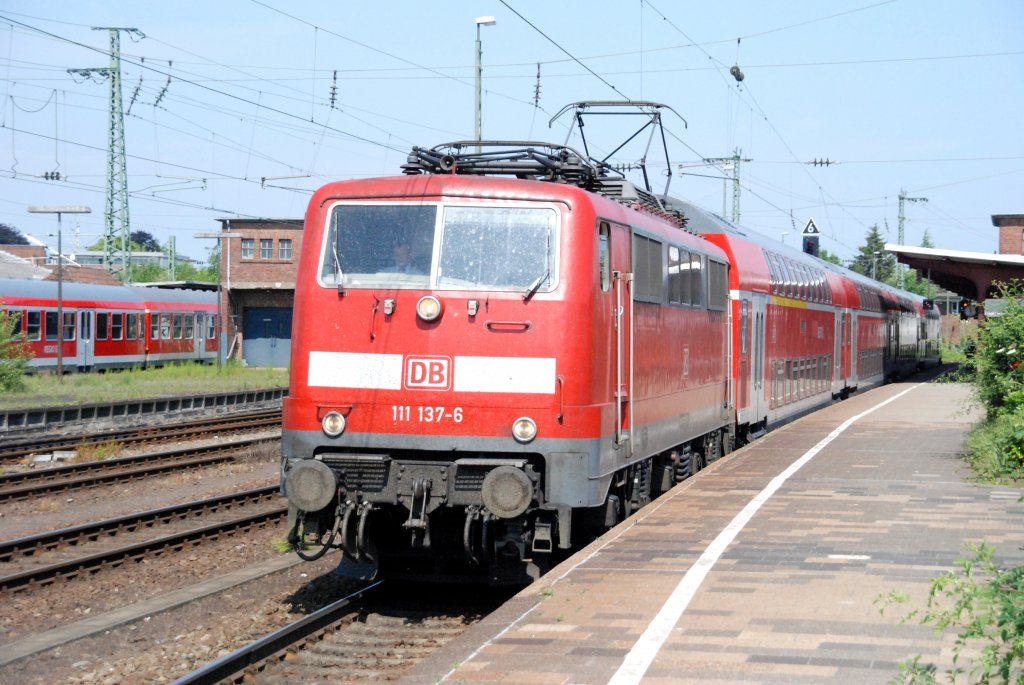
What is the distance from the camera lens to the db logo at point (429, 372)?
28.1ft

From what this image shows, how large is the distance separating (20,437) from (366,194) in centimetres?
1558

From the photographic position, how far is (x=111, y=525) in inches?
507

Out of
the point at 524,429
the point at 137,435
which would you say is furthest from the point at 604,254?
the point at 137,435

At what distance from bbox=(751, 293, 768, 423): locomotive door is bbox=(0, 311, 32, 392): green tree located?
696 inches

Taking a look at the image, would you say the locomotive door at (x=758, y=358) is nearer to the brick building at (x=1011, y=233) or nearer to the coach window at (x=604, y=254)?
the coach window at (x=604, y=254)

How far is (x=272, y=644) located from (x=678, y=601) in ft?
8.71

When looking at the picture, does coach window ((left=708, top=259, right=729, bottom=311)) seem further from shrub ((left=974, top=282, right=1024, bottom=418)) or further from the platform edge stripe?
shrub ((left=974, top=282, right=1024, bottom=418))

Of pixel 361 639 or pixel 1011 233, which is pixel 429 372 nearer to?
pixel 361 639

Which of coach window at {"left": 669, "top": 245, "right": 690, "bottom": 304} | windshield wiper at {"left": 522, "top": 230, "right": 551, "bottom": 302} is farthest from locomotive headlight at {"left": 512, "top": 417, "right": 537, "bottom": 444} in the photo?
coach window at {"left": 669, "top": 245, "right": 690, "bottom": 304}

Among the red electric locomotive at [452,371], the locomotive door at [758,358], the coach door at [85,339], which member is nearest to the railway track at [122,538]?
the red electric locomotive at [452,371]

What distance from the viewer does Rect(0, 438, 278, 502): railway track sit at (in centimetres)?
1563

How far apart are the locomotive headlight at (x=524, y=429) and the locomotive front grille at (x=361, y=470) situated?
0.92 metres

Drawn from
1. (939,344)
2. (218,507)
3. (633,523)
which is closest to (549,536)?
(633,523)

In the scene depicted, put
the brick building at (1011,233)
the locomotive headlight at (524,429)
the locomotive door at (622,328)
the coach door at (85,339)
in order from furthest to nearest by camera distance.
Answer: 1. the brick building at (1011,233)
2. the coach door at (85,339)
3. the locomotive door at (622,328)
4. the locomotive headlight at (524,429)
